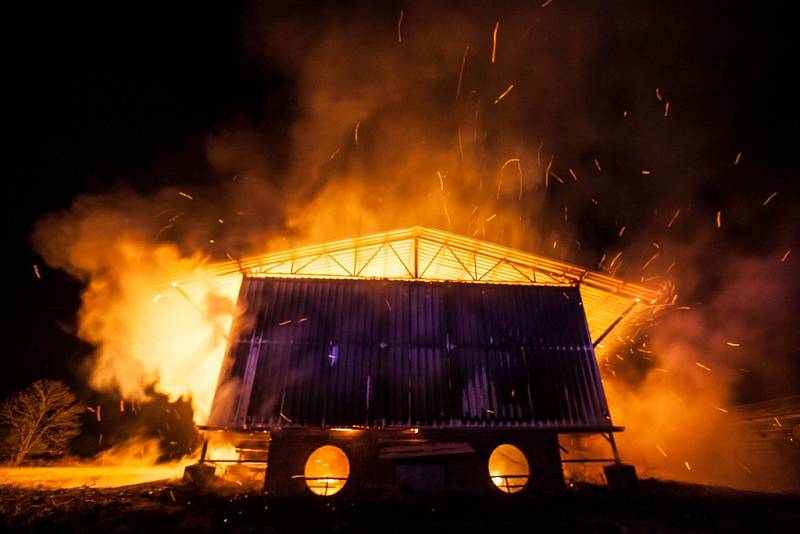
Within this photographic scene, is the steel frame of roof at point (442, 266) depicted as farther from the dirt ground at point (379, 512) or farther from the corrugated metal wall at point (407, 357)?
the dirt ground at point (379, 512)

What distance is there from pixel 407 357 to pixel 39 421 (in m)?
24.7

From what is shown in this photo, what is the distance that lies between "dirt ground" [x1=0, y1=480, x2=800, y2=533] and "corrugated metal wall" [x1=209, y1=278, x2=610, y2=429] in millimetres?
1913

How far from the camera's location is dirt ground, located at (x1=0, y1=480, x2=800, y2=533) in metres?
6.99

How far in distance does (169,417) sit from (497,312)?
927 inches

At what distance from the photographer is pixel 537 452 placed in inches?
406

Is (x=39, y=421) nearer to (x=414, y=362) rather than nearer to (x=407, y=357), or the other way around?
(x=407, y=357)

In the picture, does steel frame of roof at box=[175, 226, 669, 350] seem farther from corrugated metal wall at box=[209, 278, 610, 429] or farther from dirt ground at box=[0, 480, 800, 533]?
Answer: dirt ground at box=[0, 480, 800, 533]

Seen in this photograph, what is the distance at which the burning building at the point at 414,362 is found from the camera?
32.9ft

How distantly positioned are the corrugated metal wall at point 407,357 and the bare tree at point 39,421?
1984cm

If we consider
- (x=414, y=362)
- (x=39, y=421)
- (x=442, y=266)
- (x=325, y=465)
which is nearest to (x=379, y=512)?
(x=414, y=362)

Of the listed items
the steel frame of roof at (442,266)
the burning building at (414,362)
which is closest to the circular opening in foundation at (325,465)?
the burning building at (414,362)

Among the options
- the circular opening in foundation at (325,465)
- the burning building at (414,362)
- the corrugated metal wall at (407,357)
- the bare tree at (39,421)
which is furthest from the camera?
the bare tree at (39,421)

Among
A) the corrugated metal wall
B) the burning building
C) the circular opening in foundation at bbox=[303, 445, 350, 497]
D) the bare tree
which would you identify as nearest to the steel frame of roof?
the burning building

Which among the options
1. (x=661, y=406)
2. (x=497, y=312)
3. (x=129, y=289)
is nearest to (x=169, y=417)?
(x=129, y=289)
